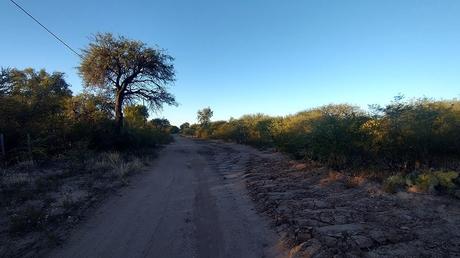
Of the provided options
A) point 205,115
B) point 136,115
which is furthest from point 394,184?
point 205,115

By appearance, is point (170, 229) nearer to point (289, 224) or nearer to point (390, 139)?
point (289, 224)

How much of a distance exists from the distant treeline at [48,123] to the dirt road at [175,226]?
Answer: 7.39 metres

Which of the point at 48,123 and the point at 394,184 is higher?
the point at 48,123

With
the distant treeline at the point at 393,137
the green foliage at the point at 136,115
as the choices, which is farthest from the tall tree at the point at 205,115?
the distant treeline at the point at 393,137

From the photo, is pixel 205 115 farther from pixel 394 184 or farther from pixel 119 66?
pixel 394 184

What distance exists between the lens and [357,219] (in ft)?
21.3

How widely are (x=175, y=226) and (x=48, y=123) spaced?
12.4 metres

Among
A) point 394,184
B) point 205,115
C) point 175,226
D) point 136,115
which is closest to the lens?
point 175,226

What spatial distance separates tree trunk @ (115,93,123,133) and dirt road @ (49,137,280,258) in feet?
36.7

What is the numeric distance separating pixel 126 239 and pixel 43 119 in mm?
12584

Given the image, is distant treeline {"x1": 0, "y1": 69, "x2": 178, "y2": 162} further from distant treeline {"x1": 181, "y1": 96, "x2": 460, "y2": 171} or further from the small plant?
the small plant

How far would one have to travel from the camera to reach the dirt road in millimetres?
5609

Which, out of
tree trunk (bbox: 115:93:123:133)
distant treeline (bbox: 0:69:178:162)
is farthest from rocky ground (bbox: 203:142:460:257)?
tree trunk (bbox: 115:93:123:133)

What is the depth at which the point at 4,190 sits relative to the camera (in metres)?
9.34
